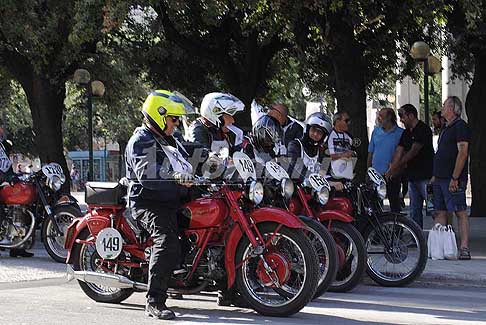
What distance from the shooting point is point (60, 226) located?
11609 mm

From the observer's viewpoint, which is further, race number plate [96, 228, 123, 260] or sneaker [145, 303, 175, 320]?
race number plate [96, 228, 123, 260]

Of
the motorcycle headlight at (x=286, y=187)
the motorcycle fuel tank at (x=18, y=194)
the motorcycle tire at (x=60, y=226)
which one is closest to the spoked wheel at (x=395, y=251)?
the motorcycle headlight at (x=286, y=187)

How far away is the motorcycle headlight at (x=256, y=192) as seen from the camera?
7352 mm

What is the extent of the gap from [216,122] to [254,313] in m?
1.94

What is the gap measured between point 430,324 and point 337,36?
822 centimetres

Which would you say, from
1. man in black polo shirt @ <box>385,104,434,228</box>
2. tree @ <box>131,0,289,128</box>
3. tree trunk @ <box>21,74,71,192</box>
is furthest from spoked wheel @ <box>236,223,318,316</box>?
tree trunk @ <box>21,74,71,192</box>

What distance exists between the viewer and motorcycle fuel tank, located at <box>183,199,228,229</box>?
7.43m

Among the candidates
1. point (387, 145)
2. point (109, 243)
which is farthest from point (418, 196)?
point (109, 243)

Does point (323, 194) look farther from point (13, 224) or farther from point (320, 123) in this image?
point (13, 224)

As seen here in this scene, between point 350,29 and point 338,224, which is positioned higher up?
point 350,29

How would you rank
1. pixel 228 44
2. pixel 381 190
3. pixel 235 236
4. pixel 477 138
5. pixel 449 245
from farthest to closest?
pixel 228 44, pixel 477 138, pixel 449 245, pixel 381 190, pixel 235 236

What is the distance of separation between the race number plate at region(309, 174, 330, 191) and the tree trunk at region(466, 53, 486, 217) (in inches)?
365

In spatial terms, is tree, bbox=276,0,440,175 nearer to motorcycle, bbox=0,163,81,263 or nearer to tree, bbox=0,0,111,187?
tree, bbox=0,0,111,187

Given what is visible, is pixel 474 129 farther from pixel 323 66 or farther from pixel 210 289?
pixel 210 289
